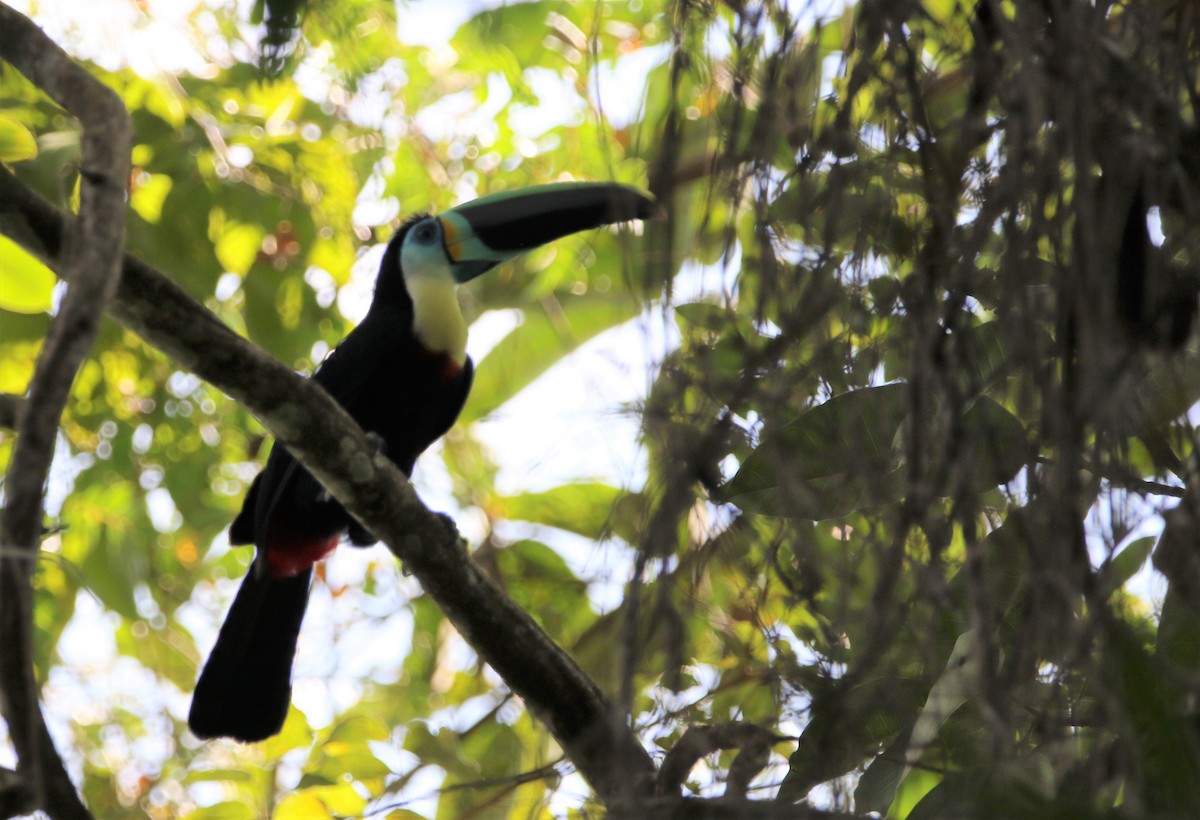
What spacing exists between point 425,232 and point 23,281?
5.49ft

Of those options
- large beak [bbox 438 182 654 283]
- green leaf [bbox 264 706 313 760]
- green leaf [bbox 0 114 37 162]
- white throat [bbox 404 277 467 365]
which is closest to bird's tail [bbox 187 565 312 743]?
green leaf [bbox 264 706 313 760]

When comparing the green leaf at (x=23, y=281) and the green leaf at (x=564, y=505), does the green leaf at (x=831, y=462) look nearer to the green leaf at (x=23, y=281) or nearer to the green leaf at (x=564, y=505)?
the green leaf at (x=23, y=281)

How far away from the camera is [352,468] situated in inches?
87.2

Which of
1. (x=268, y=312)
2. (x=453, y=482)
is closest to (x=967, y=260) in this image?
(x=268, y=312)

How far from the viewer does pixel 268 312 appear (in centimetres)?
362

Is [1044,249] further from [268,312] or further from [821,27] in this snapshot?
[268,312]

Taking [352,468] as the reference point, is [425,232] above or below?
above

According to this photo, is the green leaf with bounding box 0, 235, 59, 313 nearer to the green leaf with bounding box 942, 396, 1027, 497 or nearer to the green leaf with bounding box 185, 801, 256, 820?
the green leaf with bounding box 185, 801, 256, 820

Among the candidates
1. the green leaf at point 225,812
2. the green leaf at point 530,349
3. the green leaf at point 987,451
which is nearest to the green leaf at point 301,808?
the green leaf at point 225,812

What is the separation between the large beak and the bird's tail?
107 centimetres

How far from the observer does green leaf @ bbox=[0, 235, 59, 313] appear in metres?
2.16

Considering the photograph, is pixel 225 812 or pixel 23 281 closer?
pixel 23 281

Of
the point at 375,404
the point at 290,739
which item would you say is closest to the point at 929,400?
the point at 290,739

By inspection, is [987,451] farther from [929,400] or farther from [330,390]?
[330,390]
